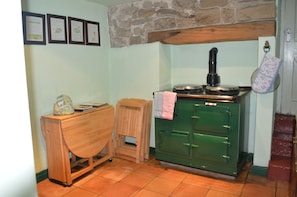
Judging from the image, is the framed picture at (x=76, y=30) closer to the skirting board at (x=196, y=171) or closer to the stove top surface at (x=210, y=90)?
the stove top surface at (x=210, y=90)

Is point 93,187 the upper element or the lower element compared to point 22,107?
lower

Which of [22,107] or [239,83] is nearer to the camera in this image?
[22,107]

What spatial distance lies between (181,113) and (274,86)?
1.05 meters

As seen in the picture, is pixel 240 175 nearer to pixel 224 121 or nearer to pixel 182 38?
pixel 224 121

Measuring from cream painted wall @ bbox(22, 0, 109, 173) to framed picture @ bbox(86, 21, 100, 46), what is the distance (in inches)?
2.6

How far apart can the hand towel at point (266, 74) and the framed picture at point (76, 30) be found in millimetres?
2216

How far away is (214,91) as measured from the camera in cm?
271

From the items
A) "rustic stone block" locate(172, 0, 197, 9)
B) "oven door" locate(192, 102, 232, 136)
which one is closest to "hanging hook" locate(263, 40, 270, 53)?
"oven door" locate(192, 102, 232, 136)

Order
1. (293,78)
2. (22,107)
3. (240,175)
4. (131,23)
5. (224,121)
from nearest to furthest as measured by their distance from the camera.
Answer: (22,107), (224,121), (240,175), (293,78), (131,23)

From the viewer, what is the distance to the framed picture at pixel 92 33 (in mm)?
3301

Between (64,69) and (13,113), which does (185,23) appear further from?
(13,113)

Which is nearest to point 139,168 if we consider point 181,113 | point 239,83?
point 181,113

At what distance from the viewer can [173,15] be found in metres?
3.13

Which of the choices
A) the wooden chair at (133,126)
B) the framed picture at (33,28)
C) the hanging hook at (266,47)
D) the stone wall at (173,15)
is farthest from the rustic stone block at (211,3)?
the framed picture at (33,28)
